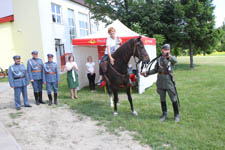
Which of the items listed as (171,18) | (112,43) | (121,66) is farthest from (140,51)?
(171,18)

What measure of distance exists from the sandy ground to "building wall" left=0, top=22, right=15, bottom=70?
40.5 ft

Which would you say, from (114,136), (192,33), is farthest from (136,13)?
(114,136)

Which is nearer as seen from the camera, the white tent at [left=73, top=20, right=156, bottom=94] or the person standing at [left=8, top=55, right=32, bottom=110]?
the person standing at [left=8, top=55, right=32, bottom=110]

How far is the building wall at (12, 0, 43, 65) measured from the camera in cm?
1571

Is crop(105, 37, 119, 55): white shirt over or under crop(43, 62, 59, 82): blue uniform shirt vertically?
over

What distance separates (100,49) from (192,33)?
963 centimetres

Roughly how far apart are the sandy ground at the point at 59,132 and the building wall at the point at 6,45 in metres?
12.4

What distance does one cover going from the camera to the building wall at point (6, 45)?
16.4 m

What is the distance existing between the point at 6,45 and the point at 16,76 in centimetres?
1286

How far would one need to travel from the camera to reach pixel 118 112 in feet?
17.0

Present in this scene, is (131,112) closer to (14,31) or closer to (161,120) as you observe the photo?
(161,120)

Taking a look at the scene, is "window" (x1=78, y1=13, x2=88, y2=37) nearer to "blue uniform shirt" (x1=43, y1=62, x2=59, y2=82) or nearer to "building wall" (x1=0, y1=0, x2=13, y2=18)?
"building wall" (x1=0, y1=0, x2=13, y2=18)

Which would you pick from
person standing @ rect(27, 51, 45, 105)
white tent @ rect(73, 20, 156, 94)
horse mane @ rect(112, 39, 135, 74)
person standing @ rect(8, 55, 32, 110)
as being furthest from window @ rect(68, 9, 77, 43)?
horse mane @ rect(112, 39, 135, 74)

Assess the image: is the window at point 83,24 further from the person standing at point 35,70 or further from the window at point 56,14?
the person standing at point 35,70
